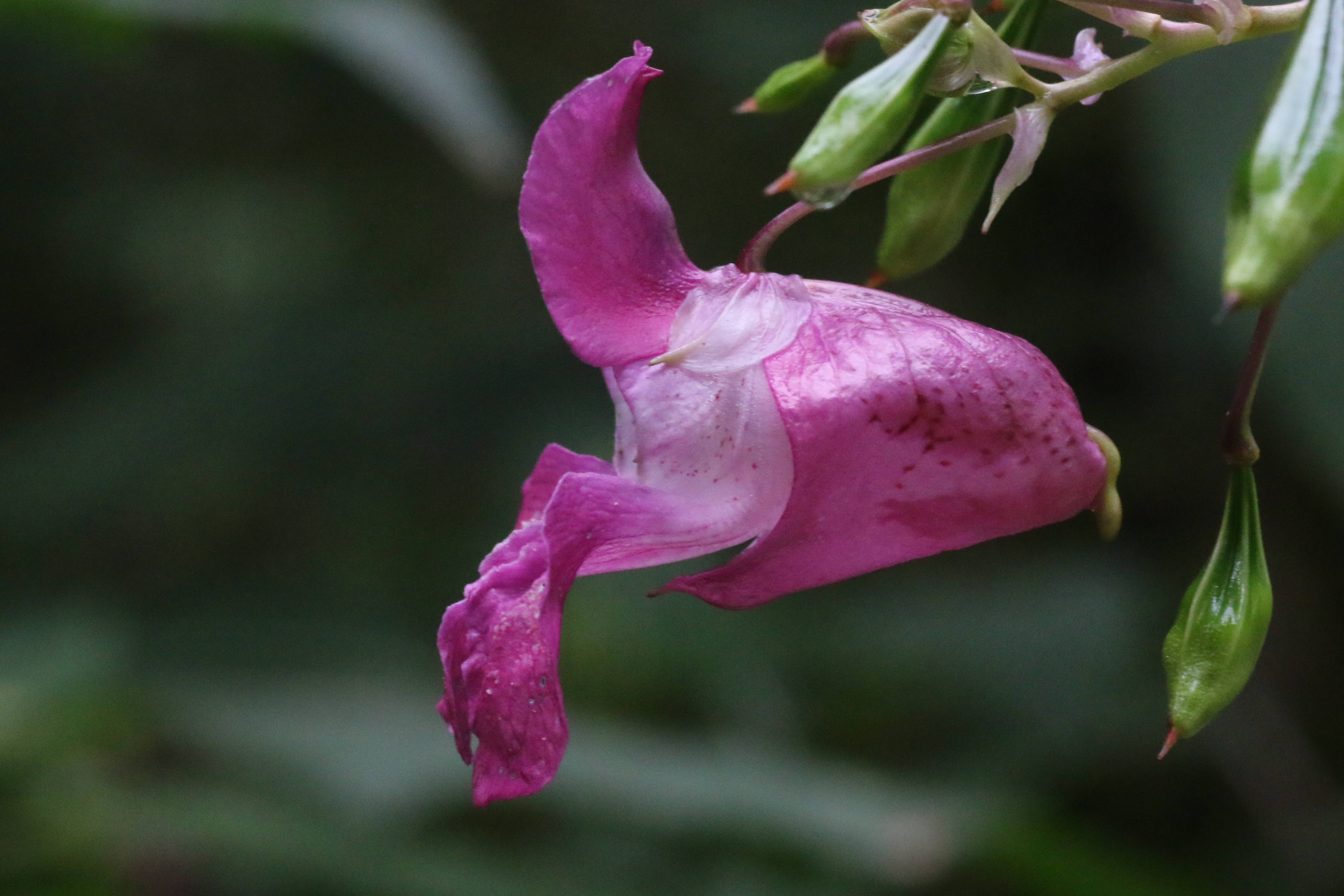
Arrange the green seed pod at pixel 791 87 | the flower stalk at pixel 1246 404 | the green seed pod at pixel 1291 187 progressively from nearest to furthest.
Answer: the green seed pod at pixel 1291 187, the flower stalk at pixel 1246 404, the green seed pod at pixel 791 87

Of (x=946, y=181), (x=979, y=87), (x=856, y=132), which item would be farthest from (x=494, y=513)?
(x=856, y=132)

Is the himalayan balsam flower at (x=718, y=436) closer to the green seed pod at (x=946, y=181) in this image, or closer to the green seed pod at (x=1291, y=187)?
the green seed pod at (x=946, y=181)

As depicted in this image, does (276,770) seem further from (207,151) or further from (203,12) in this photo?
(207,151)

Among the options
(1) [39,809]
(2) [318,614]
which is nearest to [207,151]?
(2) [318,614]

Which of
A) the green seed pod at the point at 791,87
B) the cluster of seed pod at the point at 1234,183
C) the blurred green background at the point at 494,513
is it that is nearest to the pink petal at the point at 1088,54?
the cluster of seed pod at the point at 1234,183

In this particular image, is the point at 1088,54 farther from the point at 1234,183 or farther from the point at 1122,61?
the point at 1234,183

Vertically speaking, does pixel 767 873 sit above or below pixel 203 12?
below
